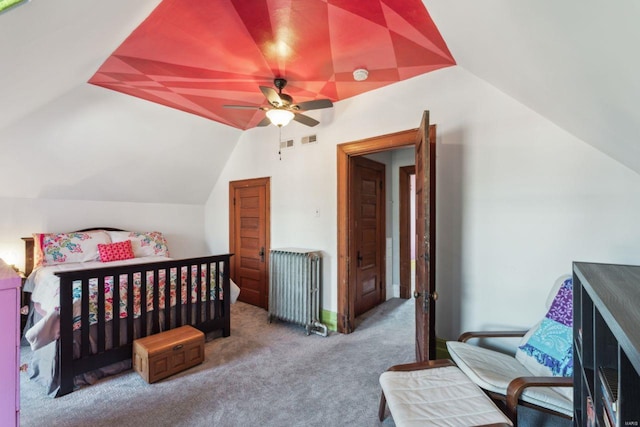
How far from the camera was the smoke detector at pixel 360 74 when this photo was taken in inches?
106

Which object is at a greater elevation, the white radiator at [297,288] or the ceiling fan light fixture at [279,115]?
the ceiling fan light fixture at [279,115]

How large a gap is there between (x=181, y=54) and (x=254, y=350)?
2.84 meters

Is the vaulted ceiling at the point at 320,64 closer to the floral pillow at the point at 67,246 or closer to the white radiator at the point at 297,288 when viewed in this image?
the floral pillow at the point at 67,246

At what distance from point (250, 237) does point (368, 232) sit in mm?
1837

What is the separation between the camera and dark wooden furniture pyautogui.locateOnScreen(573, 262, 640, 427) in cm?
72

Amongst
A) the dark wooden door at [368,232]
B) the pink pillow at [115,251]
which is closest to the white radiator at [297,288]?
the dark wooden door at [368,232]

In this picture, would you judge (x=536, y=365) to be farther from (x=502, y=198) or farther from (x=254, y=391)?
(x=254, y=391)

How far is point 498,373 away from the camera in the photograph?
5.85ft

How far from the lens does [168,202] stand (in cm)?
496

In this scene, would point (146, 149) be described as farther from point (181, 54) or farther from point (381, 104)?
point (381, 104)

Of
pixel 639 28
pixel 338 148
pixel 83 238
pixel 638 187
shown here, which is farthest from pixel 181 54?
pixel 638 187

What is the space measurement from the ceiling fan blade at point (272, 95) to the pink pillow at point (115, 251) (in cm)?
319

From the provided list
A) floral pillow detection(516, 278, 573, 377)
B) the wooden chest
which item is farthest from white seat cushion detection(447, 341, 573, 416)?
the wooden chest

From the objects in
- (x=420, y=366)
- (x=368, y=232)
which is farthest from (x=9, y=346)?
(x=368, y=232)
